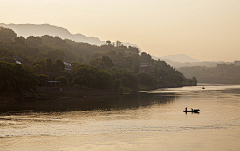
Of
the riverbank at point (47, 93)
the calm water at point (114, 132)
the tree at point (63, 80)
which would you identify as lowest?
the calm water at point (114, 132)

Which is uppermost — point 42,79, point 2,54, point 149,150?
point 2,54

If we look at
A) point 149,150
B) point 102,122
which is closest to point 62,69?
point 102,122

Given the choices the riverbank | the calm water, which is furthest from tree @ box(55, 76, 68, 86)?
the calm water

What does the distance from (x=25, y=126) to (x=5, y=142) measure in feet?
43.7

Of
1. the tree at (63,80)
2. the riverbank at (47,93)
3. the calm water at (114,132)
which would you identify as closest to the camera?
the calm water at (114,132)

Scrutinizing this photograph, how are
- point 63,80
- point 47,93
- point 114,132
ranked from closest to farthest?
point 114,132
point 47,93
point 63,80

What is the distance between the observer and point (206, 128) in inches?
2307

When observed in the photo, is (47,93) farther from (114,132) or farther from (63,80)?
(114,132)

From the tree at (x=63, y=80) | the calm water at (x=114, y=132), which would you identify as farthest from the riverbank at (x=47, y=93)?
the calm water at (x=114, y=132)

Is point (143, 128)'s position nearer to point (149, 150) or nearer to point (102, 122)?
point (102, 122)

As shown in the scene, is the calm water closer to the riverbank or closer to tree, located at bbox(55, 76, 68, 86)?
the riverbank

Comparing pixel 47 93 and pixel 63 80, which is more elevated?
pixel 63 80

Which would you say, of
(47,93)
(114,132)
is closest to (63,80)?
(47,93)

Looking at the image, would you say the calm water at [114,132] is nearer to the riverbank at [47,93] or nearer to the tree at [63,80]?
the riverbank at [47,93]
